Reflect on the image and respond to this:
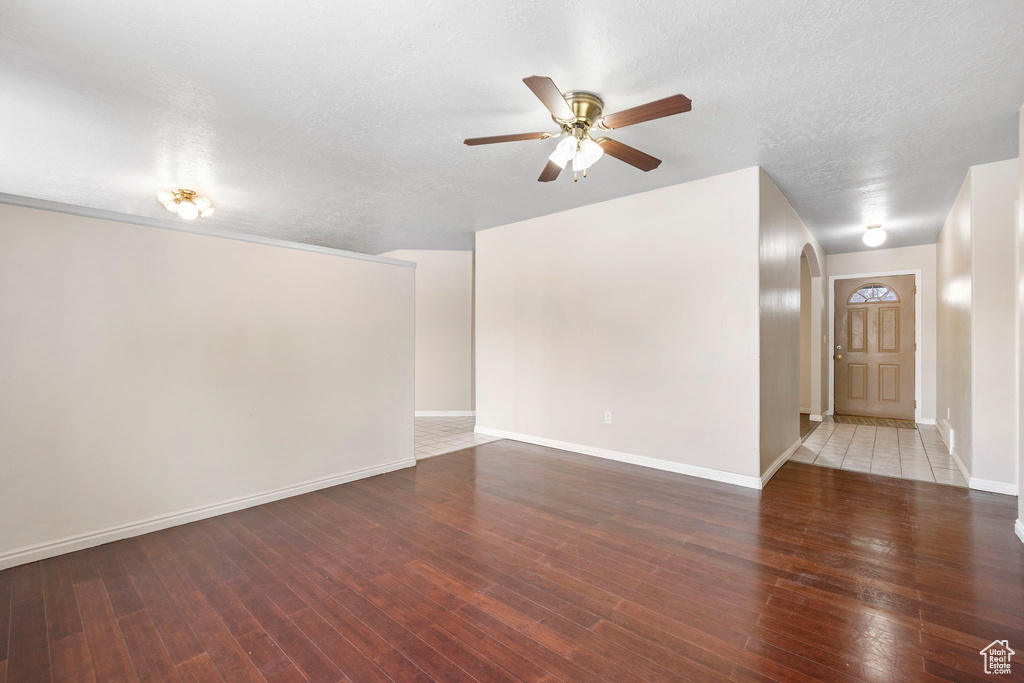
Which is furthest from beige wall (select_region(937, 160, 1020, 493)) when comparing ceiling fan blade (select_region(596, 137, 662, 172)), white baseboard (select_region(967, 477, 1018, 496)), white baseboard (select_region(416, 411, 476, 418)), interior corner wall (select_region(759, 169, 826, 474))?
white baseboard (select_region(416, 411, 476, 418))

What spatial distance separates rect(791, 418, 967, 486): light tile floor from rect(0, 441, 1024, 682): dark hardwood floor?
0.68 meters

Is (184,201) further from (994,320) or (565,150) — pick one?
(994,320)

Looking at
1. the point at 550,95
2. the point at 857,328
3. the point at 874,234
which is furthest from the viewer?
the point at 857,328

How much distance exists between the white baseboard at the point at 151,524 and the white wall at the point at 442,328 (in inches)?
139

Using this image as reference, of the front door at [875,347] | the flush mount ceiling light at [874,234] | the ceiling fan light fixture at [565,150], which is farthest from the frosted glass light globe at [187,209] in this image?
the front door at [875,347]

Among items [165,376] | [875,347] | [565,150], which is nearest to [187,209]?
[165,376]

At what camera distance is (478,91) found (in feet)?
8.45

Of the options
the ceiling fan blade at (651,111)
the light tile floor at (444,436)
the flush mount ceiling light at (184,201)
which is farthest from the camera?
the light tile floor at (444,436)

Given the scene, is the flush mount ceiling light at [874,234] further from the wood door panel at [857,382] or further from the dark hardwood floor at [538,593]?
the dark hardwood floor at [538,593]

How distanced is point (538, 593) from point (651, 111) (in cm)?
246

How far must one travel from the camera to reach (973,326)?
360 cm

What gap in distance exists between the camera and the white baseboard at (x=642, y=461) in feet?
12.3

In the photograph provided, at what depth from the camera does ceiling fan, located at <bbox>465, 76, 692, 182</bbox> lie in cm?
222

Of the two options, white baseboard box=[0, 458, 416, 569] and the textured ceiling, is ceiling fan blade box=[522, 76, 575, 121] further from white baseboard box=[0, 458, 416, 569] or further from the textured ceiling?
white baseboard box=[0, 458, 416, 569]
